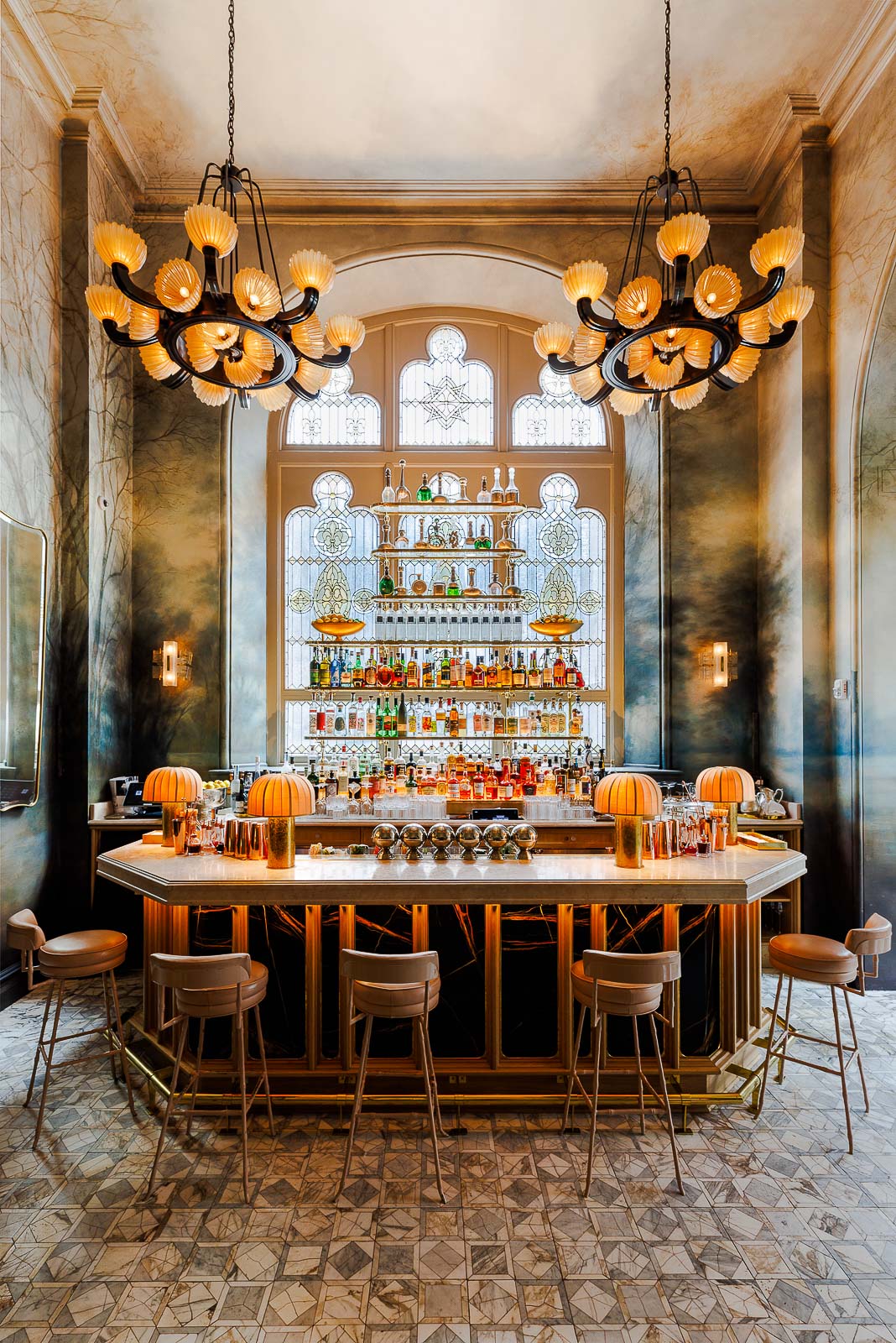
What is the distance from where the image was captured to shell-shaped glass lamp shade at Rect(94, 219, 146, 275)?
312 cm

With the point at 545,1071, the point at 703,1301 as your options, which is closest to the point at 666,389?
the point at 545,1071

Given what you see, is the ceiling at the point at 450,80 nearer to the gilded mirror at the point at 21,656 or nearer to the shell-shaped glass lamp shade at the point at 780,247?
the shell-shaped glass lamp shade at the point at 780,247

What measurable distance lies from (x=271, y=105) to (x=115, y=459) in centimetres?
297

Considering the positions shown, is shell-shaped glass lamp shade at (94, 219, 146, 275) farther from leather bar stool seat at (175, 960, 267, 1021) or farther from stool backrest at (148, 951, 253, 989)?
leather bar stool seat at (175, 960, 267, 1021)

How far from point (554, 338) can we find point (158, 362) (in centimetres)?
211

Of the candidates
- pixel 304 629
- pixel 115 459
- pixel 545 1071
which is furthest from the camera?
pixel 304 629

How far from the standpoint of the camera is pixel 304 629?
7.08 m

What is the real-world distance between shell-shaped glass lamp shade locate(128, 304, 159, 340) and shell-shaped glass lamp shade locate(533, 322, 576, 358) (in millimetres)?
1936

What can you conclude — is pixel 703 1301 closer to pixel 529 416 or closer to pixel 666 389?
pixel 666 389

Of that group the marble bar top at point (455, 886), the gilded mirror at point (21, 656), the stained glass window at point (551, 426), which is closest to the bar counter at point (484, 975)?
the marble bar top at point (455, 886)

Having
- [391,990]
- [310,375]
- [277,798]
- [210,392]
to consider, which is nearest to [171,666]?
[210,392]

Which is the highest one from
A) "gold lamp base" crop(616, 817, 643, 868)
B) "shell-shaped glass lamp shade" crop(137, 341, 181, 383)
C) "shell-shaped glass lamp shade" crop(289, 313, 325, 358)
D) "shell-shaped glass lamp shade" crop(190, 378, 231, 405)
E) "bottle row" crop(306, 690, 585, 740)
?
"shell-shaped glass lamp shade" crop(289, 313, 325, 358)

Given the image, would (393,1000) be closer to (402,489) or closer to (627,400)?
(627,400)

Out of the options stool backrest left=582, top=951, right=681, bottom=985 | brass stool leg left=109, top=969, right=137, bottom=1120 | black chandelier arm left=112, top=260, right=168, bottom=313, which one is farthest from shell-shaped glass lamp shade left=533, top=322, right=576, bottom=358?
brass stool leg left=109, top=969, right=137, bottom=1120
